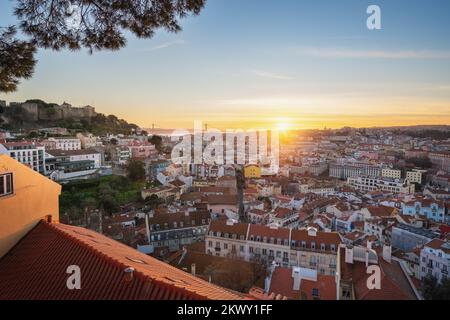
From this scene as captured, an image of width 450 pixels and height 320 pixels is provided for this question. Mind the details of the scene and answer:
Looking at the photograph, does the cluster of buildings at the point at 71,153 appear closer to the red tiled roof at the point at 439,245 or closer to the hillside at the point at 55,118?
the hillside at the point at 55,118

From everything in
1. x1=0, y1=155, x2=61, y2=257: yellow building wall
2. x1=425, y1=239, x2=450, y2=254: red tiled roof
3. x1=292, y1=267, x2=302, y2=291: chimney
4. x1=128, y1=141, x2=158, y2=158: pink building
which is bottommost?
x1=425, y1=239, x2=450, y2=254: red tiled roof

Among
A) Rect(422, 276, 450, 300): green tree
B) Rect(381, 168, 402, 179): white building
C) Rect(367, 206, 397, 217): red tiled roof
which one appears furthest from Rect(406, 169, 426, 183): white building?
Rect(422, 276, 450, 300): green tree

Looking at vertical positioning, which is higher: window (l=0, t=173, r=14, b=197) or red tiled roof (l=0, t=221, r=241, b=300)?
window (l=0, t=173, r=14, b=197)

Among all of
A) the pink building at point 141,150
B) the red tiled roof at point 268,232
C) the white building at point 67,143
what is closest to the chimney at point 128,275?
the red tiled roof at point 268,232

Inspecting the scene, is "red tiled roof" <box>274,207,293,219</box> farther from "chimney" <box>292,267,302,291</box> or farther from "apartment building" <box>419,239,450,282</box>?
"chimney" <box>292,267,302,291</box>

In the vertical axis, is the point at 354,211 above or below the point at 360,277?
below
